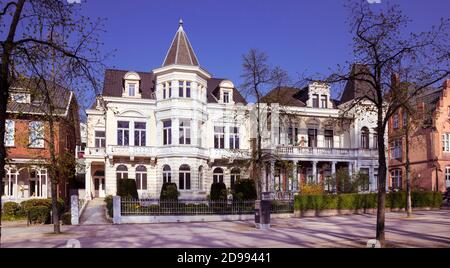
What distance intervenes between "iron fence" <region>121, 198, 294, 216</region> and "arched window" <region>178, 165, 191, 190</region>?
10.9m

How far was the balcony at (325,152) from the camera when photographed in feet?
146

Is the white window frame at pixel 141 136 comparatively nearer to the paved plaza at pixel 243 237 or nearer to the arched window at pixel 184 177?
the arched window at pixel 184 177

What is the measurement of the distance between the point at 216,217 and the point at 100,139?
18297 mm

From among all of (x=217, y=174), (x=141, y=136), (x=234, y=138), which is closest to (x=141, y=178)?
(x=141, y=136)

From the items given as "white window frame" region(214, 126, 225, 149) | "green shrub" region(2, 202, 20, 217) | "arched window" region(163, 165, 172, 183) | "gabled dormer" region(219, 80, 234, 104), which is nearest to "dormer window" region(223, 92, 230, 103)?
"gabled dormer" region(219, 80, 234, 104)

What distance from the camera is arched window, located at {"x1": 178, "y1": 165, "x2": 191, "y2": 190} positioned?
135 feet

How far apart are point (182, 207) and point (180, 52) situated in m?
17.8

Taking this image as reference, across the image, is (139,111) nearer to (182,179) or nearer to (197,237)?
(182,179)

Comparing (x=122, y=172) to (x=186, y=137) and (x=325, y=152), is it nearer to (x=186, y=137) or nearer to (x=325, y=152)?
(x=186, y=137)

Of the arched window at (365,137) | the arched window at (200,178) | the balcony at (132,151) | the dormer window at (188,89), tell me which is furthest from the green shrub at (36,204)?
the arched window at (365,137)

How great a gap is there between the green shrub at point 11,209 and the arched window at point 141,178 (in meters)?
11.6

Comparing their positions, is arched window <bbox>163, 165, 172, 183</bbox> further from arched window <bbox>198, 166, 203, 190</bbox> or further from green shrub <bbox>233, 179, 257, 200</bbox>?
green shrub <bbox>233, 179, 257, 200</bbox>

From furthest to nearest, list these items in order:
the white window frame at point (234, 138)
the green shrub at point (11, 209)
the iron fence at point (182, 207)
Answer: the white window frame at point (234, 138) → the green shrub at point (11, 209) → the iron fence at point (182, 207)
